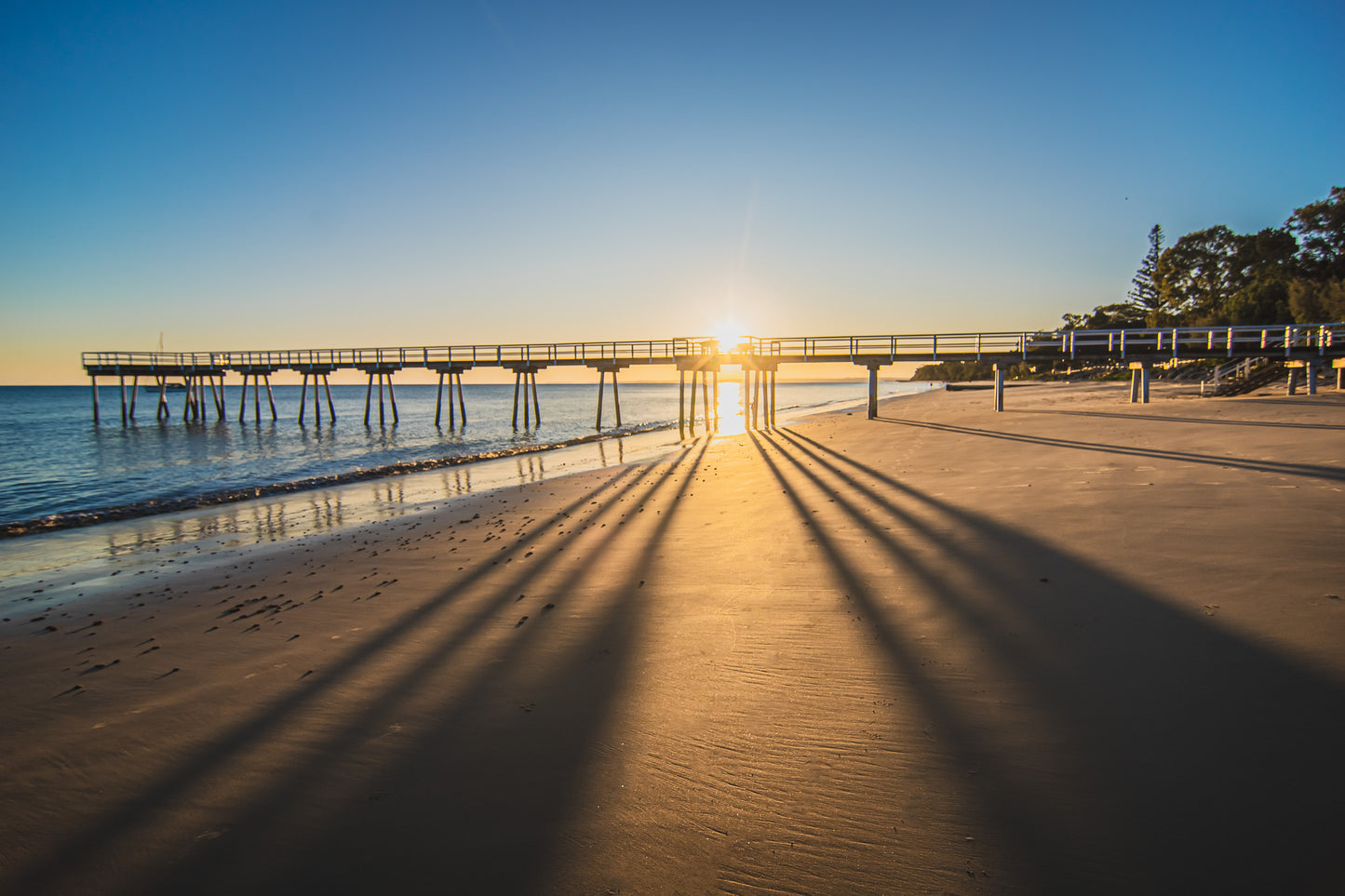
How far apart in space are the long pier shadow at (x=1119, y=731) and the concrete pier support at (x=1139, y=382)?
22.6m

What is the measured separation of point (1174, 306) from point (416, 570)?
74.5m

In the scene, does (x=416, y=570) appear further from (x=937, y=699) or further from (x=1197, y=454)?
(x=1197, y=454)

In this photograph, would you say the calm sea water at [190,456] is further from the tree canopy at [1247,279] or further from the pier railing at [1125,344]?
the tree canopy at [1247,279]

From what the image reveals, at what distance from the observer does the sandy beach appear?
2742mm

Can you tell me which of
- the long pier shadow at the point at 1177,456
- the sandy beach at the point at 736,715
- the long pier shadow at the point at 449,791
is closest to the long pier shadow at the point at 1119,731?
the sandy beach at the point at 736,715

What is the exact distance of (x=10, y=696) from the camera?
16.9ft

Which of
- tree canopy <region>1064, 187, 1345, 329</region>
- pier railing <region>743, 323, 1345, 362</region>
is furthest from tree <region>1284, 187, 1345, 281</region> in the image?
pier railing <region>743, 323, 1345, 362</region>

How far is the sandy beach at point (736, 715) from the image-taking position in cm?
274

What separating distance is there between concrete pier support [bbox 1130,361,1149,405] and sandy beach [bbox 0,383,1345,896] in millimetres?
18312

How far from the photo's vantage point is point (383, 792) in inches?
133

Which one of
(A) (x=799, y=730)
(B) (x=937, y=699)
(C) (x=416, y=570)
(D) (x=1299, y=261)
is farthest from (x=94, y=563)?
(D) (x=1299, y=261)

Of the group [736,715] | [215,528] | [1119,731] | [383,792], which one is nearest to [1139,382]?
[1119,731]

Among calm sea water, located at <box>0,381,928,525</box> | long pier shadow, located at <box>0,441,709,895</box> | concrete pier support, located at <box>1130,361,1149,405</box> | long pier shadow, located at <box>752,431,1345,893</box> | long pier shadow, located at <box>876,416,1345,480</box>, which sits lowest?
calm sea water, located at <box>0,381,928,525</box>

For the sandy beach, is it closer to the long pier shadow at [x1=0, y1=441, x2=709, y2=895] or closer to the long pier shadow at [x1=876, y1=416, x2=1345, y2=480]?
the long pier shadow at [x1=0, y1=441, x2=709, y2=895]
